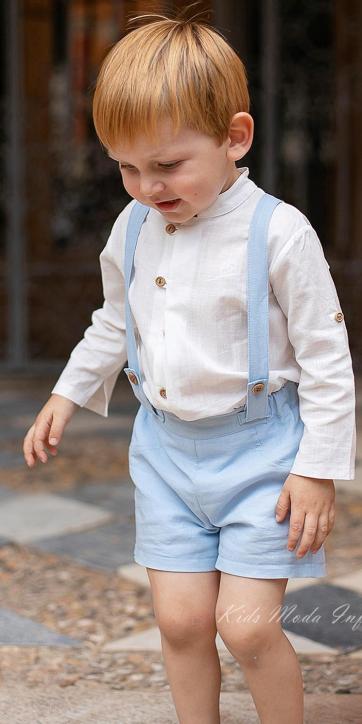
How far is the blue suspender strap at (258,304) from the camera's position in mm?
1489

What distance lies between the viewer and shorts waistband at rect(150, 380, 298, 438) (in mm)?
1548

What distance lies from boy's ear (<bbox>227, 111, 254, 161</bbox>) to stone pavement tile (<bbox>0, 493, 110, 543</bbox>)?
5.54 ft

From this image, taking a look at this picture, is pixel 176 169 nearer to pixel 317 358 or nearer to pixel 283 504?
pixel 317 358

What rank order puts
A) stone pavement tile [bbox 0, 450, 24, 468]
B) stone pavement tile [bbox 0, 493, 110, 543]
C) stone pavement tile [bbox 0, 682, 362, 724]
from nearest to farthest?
1. stone pavement tile [bbox 0, 682, 362, 724]
2. stone pavement tile [bbox 0, 493, 110, 543]
3. stone pavement tile [bbox 0, 450, 24, 468]

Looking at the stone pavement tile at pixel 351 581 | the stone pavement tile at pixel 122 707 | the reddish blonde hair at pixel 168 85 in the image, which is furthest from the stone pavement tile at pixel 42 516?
the reddish blonde hair at pixel 168 85

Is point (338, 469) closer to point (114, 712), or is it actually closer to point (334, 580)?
point (114, 712)

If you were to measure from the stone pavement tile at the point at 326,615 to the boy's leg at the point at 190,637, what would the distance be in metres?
0.62

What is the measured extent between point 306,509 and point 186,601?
24cm

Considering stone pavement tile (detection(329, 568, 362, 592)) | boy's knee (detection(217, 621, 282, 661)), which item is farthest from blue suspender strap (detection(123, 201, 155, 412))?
stone pavement tile (detection(329, 568, 362, 592))

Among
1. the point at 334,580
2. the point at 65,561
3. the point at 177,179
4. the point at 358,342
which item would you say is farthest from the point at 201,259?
the point at 358,342

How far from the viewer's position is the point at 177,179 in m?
1.46

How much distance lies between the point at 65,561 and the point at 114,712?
3.02 feet

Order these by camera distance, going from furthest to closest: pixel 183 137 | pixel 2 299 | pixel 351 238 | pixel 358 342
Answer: pixel 351 238, pixel 2 299, pixel 358 342, pixel 183 137

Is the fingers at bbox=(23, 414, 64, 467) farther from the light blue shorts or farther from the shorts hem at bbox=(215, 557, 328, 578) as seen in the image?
the shorts hem at bbox=(215, 557, 328, 578)
